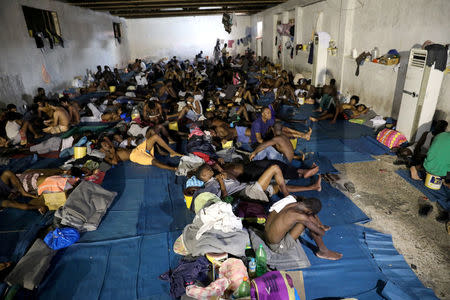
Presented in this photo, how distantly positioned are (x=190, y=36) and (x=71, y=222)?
22.2 m

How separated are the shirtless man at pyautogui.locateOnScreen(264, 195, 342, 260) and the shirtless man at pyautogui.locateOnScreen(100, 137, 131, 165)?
377 cm

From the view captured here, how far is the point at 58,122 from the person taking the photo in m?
7.80

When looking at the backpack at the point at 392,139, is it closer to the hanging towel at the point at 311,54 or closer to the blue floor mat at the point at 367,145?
the blue floor mat at the point at 367,145

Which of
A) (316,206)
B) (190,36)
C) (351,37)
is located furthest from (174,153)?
(190,36)

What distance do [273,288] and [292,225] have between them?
76 centimetres

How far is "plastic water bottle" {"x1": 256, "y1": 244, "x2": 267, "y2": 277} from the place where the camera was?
3021 mm

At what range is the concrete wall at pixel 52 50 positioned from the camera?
8672 millimetres

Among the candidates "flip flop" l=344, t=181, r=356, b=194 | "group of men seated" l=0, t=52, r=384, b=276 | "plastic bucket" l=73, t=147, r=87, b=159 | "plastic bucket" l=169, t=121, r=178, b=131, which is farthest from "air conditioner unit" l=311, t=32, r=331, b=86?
"plastic bucket" l=73, t=147, r=87, b=159

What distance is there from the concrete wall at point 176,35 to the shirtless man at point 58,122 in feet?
57.4

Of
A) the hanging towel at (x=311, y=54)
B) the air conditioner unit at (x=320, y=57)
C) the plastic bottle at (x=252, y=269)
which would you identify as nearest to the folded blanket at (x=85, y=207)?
the plastic bottle at (x=252, y=269)

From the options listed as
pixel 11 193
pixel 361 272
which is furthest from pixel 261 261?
pixel 11 193

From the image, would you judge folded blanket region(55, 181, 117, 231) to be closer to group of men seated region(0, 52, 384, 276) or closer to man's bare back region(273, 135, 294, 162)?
group of men seated region(0, 52, 384, 276)

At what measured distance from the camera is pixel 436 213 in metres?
4.06

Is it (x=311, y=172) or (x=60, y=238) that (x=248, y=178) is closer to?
(x=311, y=172)
